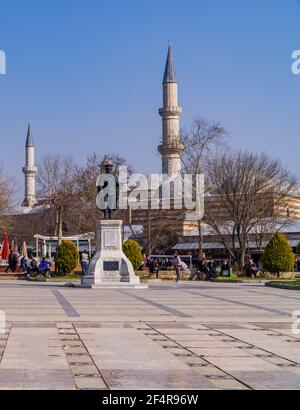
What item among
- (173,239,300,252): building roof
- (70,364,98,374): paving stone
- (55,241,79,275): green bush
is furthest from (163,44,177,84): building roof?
(70,364,98,374): paving stone

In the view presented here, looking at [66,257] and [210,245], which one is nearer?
[66,257]

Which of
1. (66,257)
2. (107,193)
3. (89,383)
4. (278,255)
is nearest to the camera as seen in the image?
(89,383)

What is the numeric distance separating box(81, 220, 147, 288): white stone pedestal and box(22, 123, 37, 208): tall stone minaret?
245 feet

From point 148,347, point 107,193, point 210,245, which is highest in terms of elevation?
point 107,193

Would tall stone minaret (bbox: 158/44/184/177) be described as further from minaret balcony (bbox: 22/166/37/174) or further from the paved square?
the paved square

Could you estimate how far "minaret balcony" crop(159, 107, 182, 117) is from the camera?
3172 inches

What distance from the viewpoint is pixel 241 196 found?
46.2 m

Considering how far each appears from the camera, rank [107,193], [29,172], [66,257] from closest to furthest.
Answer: [107,193], [66,257], [29,172]

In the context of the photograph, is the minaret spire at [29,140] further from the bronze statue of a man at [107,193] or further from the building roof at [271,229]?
the bronze statue of a man at [107,193]

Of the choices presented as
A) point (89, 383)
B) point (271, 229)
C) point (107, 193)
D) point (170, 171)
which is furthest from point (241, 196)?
point (89, 383)

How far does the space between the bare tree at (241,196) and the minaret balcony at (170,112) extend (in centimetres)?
3153

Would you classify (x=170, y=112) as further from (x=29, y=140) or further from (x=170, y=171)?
(x=29, y=140)

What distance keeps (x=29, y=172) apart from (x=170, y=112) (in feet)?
108
